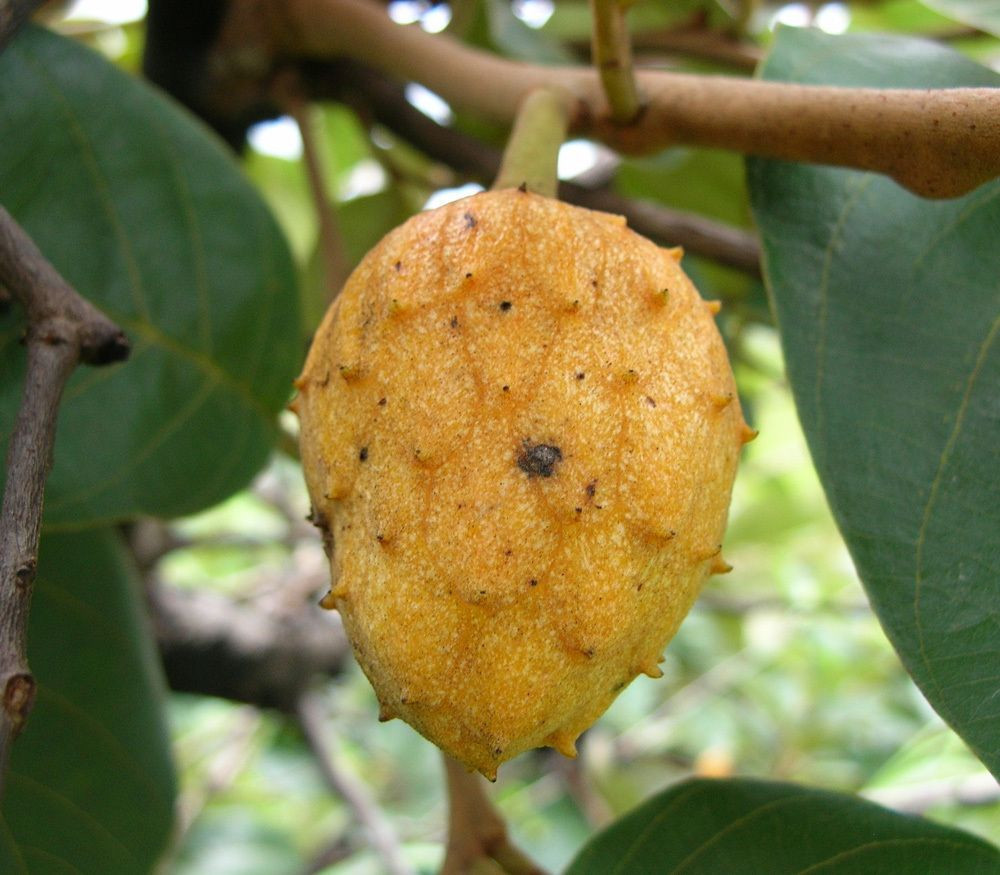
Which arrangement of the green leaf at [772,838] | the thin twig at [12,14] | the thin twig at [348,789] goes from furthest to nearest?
1. the thin twig at [348,789]
2. the green leaf at [772,838]
3. the thin twig at [12,14]

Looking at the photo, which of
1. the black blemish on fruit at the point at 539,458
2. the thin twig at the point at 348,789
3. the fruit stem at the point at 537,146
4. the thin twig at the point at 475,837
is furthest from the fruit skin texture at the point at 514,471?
the thin twig at the point at 348,789

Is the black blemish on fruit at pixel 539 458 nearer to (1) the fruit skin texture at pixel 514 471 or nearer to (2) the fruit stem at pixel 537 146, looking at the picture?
(1) the fruit skin texture at pixel 514 471

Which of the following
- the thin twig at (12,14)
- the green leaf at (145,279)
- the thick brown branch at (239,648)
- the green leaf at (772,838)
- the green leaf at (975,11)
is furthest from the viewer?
the thick brown branch at (239,648)

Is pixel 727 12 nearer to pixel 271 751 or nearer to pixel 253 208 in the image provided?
pixel 253 208

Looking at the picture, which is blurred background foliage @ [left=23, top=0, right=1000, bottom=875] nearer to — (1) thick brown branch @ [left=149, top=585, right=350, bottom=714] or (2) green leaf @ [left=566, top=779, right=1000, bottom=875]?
(1) thick brown branch @ [left=149, top=585, right=350, bottom=714]

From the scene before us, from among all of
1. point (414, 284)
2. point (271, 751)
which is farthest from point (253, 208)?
point (271, 751)

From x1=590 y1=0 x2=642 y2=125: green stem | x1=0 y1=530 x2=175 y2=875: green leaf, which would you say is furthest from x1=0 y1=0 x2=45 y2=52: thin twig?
x1=0 y1=530 x2=175 y2=875: green leaf
